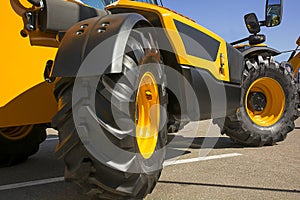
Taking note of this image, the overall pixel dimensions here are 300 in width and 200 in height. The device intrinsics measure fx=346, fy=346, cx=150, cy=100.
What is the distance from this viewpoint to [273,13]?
13.2ft

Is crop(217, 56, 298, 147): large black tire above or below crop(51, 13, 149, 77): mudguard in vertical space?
below

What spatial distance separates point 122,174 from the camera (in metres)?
2.05

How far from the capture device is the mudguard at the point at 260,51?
17.1 ft

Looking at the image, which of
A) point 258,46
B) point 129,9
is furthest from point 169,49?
point 258,46

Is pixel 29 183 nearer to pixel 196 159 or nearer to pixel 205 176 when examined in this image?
pixel 205 176

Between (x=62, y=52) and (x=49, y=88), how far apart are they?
21.9 inches

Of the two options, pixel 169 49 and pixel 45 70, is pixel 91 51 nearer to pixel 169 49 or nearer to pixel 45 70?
pixel 45 70

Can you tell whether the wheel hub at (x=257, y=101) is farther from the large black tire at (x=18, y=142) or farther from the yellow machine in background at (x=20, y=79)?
the yellow machine in background at (x=20, y=79)

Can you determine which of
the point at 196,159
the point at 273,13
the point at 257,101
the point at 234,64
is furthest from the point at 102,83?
the point at 257,101

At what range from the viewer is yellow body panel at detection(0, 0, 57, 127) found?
2.24 meters

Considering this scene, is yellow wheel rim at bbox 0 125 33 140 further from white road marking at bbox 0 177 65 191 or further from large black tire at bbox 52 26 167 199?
large black tire at bbox 52 26 167 199

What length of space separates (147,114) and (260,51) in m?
3.37

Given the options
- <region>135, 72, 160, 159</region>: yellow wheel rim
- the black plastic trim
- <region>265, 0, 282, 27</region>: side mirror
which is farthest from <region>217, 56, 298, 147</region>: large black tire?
<region>135, 72, 160, 159</region>: yellow wheel rim

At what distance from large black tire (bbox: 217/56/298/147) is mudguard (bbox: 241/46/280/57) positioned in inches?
6.1
